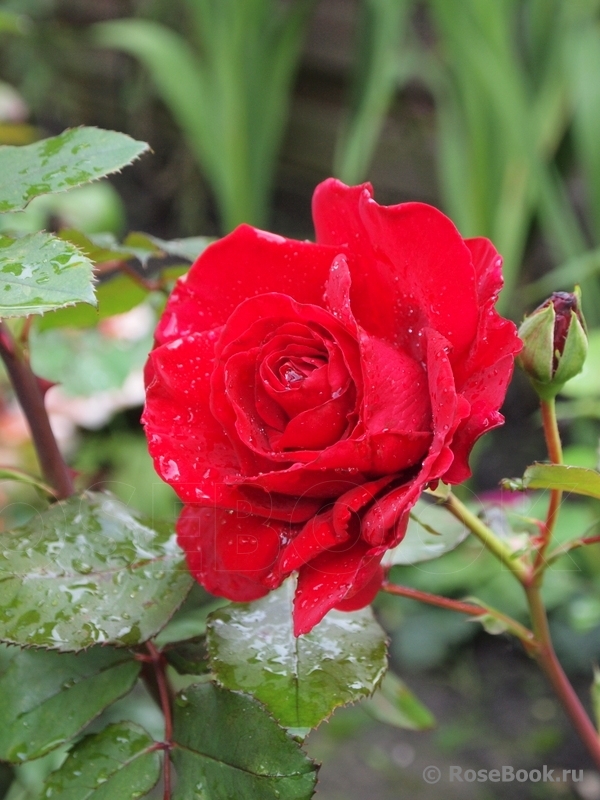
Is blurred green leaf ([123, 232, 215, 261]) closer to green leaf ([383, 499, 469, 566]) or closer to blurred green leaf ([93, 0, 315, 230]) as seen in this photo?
green leaf ([383, 499, 469, 566])

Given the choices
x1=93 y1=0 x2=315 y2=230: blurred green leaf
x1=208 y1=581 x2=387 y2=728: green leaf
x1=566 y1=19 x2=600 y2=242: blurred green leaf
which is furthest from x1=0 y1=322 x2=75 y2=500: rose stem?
x1=93 y1=0 x2=315 y2=230: blurred green leaf

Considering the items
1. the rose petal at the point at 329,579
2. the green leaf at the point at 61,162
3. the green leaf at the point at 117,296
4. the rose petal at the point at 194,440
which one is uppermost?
the green leaf at the point at 61,162

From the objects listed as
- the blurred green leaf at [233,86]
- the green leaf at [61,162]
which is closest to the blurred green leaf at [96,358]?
the green leaf at [61,162]

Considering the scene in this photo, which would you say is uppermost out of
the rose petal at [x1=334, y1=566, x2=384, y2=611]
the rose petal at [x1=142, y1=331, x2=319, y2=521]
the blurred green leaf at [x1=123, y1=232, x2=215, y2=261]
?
the rose petal at [x1=142, y1=331, x2=319, y2=521]

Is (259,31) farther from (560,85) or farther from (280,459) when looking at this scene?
(280,459)

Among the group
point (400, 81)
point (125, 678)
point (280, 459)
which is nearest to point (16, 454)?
point (125, 678)

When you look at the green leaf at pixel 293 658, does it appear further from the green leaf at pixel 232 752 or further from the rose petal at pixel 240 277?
the rose petal at pixel 240 277
